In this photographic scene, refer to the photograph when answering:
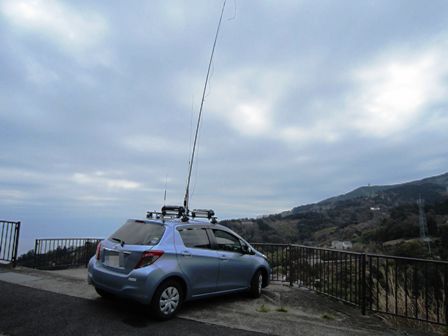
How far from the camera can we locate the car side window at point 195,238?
20.5ft

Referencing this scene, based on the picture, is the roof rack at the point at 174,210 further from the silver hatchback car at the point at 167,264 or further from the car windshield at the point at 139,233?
the car windshield at the point at 139,233

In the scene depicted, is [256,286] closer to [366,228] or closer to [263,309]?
[263,309]

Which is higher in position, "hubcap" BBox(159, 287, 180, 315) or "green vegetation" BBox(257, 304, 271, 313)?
"hubcap" BBox(159, 287, 180, 315)

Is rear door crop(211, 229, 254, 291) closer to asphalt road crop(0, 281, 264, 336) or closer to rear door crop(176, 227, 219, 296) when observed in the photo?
rear door crop(176, 227, 219, 296)

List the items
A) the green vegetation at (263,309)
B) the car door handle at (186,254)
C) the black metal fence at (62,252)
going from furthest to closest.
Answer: the black metal fence at (62,252) < the green vegetation at (263,309) < the car door handle at (186,254)

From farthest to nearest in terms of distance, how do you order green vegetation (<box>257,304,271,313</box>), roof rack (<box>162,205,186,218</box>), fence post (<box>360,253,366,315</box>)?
fence post (<box>360,253,366,315</box>) < roof rack (<box>162,205,186,218</box>) < green vegetation (<box>257,304,271,313</box>)

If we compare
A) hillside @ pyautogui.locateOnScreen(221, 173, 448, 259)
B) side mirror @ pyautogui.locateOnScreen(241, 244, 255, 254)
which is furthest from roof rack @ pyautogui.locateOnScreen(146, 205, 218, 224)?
hillside @ pyautogui.locateOnScreen(221, 173, 448, 259)

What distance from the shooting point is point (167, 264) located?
5.69 m

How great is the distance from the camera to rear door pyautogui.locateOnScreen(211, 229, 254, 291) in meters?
6.86

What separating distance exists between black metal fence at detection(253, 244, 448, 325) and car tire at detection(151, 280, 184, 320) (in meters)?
3.78

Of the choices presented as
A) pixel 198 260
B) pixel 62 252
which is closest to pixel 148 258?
pixel 198 260

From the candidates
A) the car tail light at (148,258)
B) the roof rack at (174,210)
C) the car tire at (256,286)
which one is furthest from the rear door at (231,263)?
the car tail light at (148,258)

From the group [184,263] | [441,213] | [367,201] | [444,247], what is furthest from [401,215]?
[184,263]

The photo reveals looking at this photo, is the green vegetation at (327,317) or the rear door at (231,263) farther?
the rear door at (231,263)
